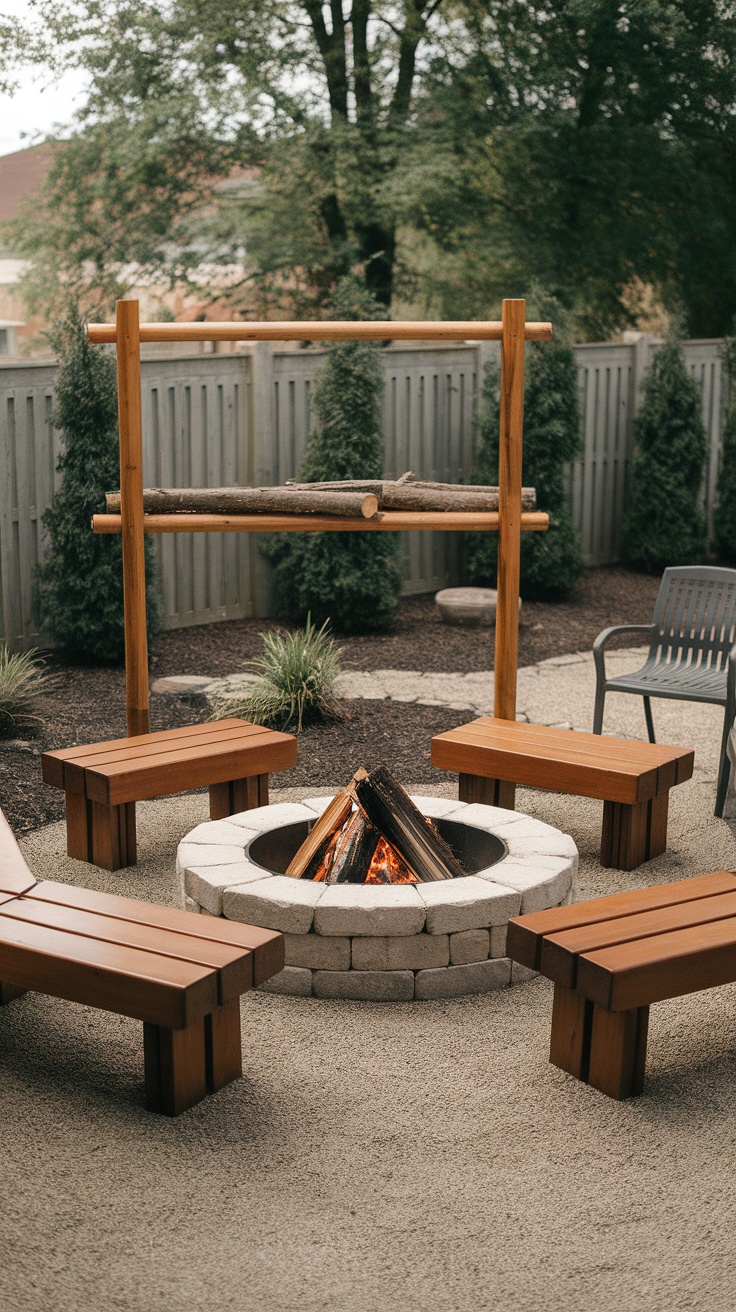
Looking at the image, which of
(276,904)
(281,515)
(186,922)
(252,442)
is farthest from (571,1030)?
(252,442)

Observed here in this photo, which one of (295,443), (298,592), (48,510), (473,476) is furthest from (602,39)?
(48,510)

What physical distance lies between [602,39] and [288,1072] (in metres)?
14.9

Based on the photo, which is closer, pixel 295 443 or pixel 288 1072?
pixel 288 1072

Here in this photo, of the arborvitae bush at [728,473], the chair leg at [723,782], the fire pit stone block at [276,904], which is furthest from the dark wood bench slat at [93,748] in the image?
the arborvitae bush at [728,473]

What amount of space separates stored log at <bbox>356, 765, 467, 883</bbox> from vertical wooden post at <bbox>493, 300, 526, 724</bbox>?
124cm

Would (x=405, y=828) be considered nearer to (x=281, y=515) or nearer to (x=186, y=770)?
(x=186, y=770)

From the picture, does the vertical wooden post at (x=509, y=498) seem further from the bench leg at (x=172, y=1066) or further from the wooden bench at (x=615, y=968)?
the bench leg at (x=172, y=1066)

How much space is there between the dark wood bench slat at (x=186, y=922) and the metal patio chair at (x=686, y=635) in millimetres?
3052

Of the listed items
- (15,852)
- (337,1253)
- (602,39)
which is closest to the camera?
(337,1253)

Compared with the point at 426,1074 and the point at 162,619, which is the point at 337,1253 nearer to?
the point at 426,1074

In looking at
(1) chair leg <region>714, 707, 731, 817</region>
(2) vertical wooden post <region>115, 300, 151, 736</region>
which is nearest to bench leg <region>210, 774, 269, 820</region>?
(2) vertical wooden post <region>115, 300, 151, 736</region>

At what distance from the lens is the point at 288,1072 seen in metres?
3.66

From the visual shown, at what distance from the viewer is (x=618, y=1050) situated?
350cm

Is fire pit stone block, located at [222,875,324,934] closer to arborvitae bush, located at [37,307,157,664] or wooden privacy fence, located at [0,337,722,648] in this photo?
arborvitae bush, located at [37,307,157,664]
